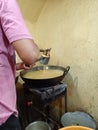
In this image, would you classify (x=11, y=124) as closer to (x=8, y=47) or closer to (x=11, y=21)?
(x=8, y=47)

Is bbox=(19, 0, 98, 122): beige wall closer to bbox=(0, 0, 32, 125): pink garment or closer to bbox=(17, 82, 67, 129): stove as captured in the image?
bbox=(17, 82, 67, 129): stove

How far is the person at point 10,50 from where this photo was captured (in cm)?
74

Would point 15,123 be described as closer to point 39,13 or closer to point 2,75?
point 2,75

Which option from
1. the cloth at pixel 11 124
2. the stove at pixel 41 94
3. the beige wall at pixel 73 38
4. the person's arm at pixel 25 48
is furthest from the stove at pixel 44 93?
the person's arm at pixel 25 48

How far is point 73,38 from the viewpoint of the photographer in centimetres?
222

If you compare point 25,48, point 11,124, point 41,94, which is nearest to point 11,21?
point 25,48

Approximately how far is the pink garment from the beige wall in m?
1.36

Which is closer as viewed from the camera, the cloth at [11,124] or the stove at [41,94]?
the cloth at [11,124]

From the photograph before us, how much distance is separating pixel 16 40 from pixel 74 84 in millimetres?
1636

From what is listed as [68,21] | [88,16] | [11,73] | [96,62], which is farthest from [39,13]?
[11,73]

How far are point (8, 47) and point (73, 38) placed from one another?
4.85 ft

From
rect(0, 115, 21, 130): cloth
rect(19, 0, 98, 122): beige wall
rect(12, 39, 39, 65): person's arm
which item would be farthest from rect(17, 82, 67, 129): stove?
rect(12, 39, 39, 65): person's arm

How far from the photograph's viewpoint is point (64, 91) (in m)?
2.09

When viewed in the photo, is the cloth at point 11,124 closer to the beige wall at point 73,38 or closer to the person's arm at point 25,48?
the person's arm at point 25,48
